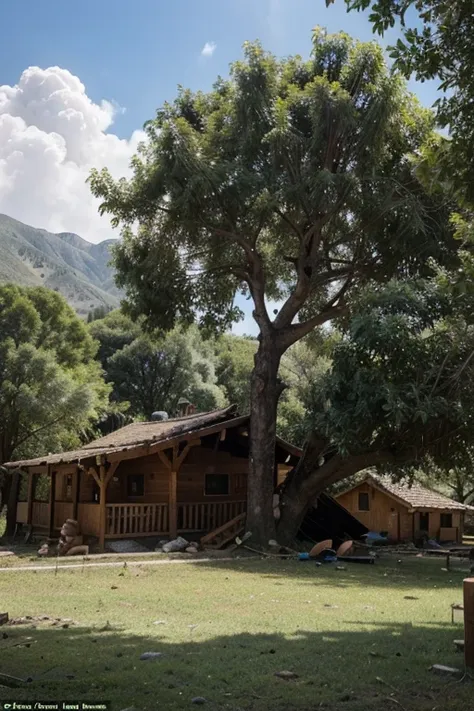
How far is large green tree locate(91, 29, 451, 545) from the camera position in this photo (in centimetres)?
2016

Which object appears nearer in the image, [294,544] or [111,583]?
[111,583]

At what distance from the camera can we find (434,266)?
1975 cm

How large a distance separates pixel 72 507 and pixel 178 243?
10185 millimetres

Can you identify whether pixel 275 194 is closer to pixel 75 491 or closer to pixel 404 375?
pixel 404 375

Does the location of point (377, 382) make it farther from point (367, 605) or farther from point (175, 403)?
point (175, 403)

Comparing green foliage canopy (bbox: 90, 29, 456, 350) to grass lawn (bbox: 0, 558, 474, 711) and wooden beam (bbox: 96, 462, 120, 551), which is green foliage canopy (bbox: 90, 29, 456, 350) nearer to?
wooden beam (bbox: 96, 462, 120, 551)

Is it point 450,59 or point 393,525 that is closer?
point 450,59

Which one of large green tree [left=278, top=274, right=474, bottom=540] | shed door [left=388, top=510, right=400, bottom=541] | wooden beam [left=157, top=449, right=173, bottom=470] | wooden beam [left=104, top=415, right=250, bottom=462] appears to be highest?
large green tree [left=278, top=274, right=474, bottom=540]

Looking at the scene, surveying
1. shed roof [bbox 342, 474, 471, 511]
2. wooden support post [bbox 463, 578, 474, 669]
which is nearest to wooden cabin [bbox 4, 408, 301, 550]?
shed roof [bbox 342, 474, 471, 511]

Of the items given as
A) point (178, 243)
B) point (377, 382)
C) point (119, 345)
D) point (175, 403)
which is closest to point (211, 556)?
point (377, 382)

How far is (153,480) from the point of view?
23891 millimetres

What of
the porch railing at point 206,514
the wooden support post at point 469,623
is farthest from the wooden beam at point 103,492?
the wooden support post at point 469,623

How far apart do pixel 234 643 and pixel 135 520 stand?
50.0ft

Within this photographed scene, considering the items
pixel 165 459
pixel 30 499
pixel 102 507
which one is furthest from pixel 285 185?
pixel 30 499
